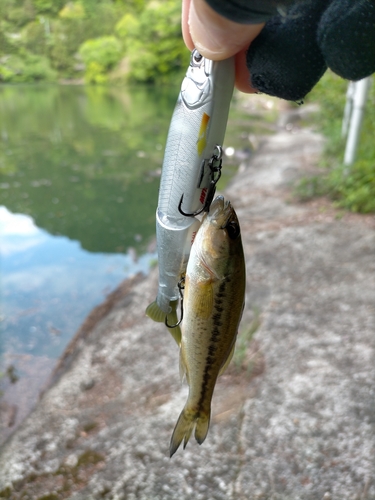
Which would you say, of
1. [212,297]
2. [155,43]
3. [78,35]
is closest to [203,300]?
[212,297]

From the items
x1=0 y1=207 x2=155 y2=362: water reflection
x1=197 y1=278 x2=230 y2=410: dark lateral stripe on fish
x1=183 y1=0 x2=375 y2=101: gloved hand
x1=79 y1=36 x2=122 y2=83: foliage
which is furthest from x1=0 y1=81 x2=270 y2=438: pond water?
x1=183 y1=0 x2=375 y2=101: gloved hand

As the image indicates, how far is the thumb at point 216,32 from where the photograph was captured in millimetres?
1038

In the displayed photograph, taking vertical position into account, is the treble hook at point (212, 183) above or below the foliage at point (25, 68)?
above

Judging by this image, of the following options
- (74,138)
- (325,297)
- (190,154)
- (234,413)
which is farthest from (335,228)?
(74,138)

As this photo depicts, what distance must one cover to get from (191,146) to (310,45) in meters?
0.45

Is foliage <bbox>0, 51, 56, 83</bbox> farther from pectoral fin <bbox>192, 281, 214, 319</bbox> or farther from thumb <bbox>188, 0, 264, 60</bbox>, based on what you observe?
pectoral fin <bbox>192, 281, 214, 319</bbox>

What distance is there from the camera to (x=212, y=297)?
1291 mm

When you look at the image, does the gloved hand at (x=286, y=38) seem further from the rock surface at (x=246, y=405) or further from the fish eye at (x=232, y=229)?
the rock surface at (x=246, y=405)

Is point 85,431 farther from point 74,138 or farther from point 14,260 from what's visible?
point 74,138

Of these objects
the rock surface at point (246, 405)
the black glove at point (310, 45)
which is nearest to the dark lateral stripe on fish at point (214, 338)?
the black glove at point (310, 45)

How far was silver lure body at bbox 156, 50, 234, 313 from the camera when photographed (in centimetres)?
118

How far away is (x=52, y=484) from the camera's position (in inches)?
117

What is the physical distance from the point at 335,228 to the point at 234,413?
343cm

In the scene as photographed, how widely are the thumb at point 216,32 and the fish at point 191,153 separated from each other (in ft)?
0.16
